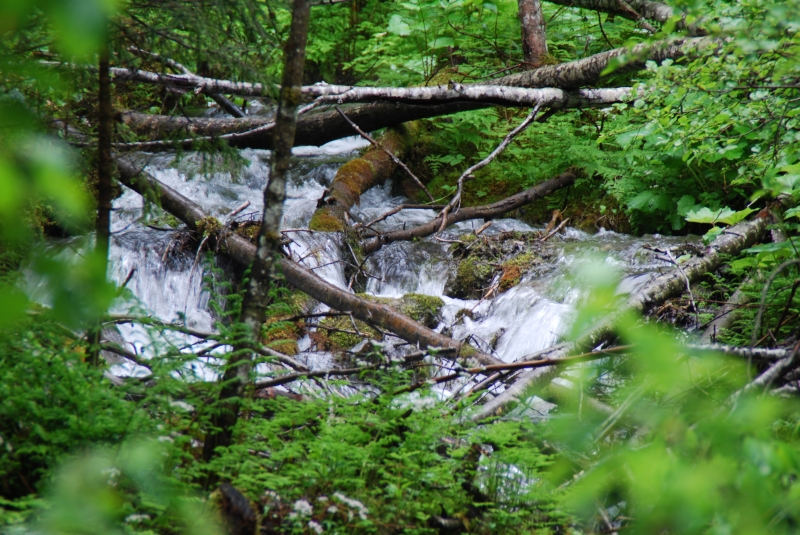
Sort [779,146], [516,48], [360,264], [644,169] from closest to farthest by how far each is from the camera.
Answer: [779,146], [360,264], [644,169], [516,48]

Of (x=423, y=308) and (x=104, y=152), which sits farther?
(x=423, y=308)

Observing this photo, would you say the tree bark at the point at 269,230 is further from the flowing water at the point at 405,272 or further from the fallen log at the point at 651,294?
the flowing water at the point at 405,272

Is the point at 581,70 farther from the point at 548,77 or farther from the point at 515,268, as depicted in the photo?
the point at 515,268

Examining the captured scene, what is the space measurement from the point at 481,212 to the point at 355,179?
6.60 ft

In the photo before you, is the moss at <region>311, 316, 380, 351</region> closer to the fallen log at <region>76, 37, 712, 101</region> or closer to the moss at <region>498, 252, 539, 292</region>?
the moss at <region>498, 252, 539, 292</region>

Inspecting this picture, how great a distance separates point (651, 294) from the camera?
416cm

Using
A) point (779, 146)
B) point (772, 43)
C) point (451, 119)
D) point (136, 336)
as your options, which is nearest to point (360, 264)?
point (136, 336)

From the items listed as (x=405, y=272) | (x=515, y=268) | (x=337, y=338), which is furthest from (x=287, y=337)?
(x=515, y=268)

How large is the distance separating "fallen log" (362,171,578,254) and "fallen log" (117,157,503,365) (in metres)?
2.02

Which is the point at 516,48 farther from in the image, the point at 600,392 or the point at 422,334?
the point at 600,392

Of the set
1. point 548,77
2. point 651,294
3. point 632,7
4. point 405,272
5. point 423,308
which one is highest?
point 632,7

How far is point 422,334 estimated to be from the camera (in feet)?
14.9

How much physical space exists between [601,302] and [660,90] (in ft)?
11.5

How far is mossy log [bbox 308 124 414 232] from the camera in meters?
7.42
